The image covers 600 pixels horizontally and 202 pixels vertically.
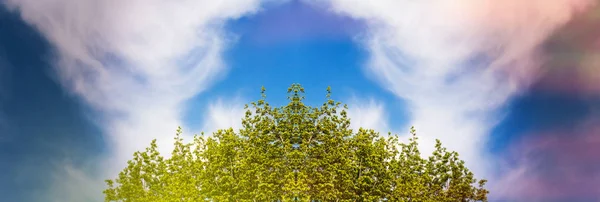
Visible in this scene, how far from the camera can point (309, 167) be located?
44.6 meters

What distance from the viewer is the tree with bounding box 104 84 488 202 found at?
4450cm

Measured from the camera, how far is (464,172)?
50.3 m

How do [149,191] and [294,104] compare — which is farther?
[149,191]

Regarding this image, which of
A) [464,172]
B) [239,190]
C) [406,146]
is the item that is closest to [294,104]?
[239,190]

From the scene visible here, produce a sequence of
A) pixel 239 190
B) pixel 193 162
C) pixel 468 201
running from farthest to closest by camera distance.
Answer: pixel 193 162 → pixel 468 201 → pixel 239 190

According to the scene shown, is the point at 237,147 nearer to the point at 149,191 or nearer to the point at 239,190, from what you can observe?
the point at 239,190

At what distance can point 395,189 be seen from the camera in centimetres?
4641

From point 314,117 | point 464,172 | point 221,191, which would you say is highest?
point 314,117

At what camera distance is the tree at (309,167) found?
44.5 m

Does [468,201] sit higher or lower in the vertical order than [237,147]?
lower

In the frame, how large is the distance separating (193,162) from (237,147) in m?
7.68

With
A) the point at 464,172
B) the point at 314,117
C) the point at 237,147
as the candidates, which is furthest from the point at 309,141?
the point at 464,172

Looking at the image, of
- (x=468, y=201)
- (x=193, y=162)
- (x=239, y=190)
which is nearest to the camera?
(x=239, y=190)

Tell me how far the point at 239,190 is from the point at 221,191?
163 centimetres
